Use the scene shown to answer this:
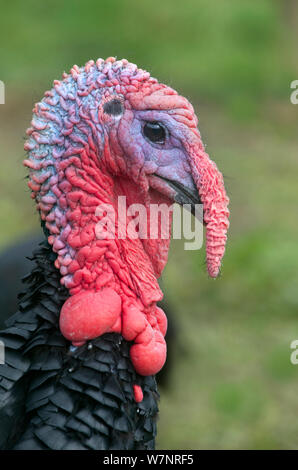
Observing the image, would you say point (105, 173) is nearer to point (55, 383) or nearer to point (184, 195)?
point (184, 195)

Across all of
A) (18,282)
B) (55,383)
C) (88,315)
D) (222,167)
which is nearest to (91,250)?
(88,315)

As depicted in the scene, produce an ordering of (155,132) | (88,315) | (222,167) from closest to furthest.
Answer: (88,315), (155,132), (222,167)

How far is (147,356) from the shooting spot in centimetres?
283

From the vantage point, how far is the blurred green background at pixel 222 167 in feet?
18.5

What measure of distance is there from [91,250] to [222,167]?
6857 millimetres

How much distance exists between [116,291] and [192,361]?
3455 mm

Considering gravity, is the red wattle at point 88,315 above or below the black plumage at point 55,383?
above

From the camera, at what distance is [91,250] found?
2.75 m

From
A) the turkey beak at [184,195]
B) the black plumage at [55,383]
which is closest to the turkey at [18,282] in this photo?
the black plumage at [55,383]

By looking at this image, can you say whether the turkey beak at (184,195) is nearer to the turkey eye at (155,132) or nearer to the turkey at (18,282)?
the turkey eye at (155,132)

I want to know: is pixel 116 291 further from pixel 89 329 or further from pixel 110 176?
pixel 110 176

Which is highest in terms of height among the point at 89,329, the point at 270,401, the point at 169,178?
the point at 169,178

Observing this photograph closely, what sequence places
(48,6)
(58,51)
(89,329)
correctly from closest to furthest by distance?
(89,329) → (58,51) → (48,6)
